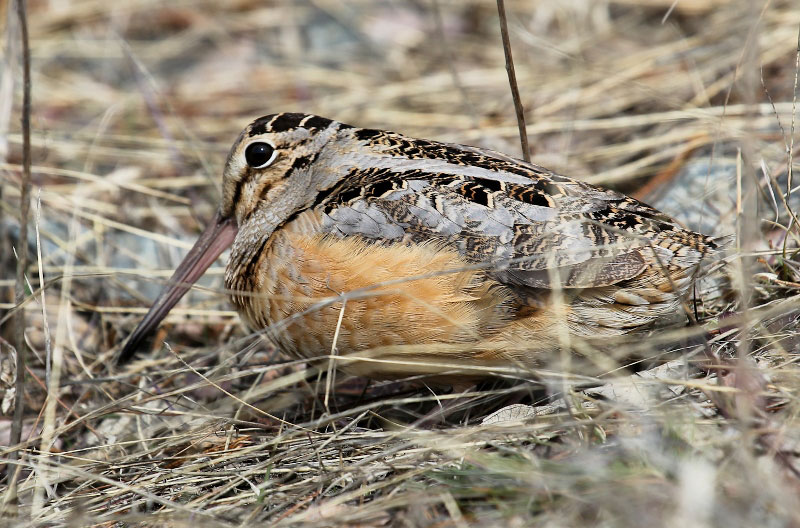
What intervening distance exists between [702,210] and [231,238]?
1939 mm

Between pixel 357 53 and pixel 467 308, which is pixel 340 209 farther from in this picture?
pixel 357 53

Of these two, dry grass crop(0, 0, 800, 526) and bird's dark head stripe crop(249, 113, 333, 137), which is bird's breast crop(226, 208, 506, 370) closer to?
dry grass crop(0, 0, 800, 526)

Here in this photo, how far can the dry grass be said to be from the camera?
7.25 ft

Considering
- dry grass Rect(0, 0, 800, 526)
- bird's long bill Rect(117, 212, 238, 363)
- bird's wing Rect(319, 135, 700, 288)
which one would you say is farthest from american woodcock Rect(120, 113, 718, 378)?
bird's long bill Rect(117, 212, 238, 363)

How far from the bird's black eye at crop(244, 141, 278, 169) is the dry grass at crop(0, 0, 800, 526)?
58 centimetres

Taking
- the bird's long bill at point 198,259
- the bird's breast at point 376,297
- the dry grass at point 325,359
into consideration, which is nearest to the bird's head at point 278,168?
the bird's long bill at point 198,259

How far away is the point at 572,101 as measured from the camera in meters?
4.86

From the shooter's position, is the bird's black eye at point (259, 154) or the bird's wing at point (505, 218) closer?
the bird's wing at point (505, 218)

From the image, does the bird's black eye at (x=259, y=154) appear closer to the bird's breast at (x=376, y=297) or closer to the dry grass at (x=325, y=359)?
the bird's breast at (x=376, y=297)

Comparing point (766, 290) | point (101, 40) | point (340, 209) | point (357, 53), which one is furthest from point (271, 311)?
point (101, 40)

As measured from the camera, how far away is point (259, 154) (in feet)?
10.9

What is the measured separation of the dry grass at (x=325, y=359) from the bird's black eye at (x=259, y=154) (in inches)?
22.9

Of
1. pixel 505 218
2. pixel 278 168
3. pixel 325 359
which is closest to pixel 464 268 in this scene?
pixel 505 218

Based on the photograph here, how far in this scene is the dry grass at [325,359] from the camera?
2211mm
